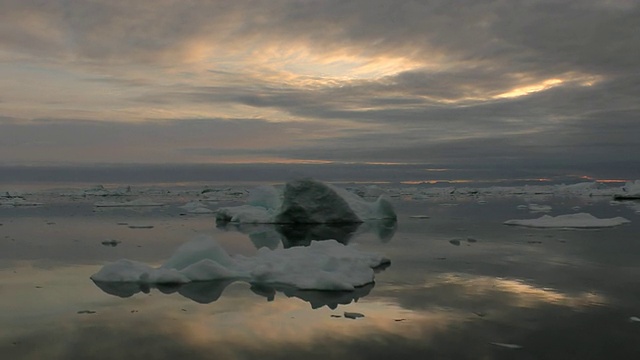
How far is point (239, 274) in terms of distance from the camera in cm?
744

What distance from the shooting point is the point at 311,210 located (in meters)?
16.9

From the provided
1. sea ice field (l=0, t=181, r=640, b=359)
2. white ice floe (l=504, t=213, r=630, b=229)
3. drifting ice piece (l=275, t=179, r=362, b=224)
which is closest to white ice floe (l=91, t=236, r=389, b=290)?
sea ice field (l=0, t=181, r=640, b=359)

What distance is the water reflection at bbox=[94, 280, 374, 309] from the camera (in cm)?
615

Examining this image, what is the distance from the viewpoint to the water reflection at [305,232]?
41.1 feet

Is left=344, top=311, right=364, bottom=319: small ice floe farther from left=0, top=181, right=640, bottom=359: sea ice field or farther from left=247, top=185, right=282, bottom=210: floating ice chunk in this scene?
left=247, top=185, right=282, bottom=210: floating ice chunk

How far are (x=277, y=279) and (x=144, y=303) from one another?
1.78m

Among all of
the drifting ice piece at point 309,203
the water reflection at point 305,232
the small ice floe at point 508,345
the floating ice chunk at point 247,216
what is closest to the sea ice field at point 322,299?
the small ice floe at point 508,345

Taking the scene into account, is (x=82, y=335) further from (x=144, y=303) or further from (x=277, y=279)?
(x=277, y=279)

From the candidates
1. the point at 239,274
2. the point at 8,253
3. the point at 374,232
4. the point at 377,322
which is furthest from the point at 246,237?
the point at 377,322

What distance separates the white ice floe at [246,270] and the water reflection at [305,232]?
3478 mm

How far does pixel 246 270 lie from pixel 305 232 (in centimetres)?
729

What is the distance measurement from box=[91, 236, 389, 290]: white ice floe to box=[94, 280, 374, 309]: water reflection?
10cm

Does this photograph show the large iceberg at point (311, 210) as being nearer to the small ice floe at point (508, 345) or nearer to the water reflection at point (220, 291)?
the water reflection at point (220, 291)

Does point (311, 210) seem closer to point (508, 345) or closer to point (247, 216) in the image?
point (247, 216)
